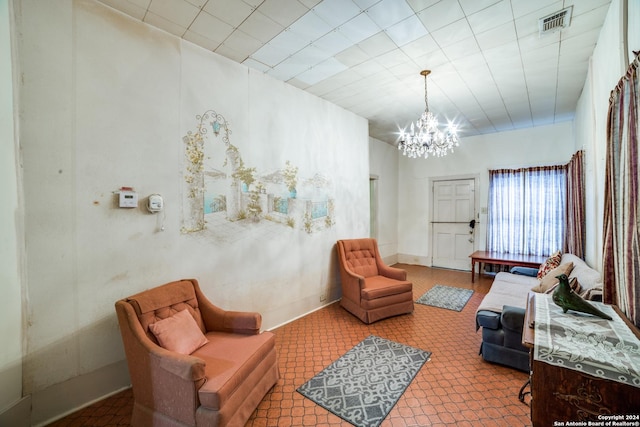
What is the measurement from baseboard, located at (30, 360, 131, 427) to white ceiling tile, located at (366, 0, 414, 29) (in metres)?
3.55

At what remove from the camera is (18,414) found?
168cm

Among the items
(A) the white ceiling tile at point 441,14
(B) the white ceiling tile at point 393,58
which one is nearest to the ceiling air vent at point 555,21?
(A) the white ceiling tile at point 441,14

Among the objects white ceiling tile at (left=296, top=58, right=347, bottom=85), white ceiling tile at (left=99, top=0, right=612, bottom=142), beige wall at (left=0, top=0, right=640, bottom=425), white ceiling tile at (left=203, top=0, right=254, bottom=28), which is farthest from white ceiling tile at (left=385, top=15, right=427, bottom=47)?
beige wall at (left=0, top=0, right=640, bottom=425)

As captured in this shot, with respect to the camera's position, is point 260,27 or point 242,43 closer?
point 260,27

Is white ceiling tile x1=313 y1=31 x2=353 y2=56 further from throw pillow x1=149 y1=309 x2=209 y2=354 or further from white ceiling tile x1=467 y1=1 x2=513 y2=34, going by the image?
throw pillow x1=149 y1=309 x2=209 y2=354

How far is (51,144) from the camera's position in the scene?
6.05ft

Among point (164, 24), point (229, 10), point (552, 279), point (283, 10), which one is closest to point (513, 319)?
point (552, 279)

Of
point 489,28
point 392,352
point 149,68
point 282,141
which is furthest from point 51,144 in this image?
point 489,28

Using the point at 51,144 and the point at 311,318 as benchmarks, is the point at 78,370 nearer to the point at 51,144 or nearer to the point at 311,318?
the point at 51,144

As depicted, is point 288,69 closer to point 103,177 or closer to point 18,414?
point 103,177

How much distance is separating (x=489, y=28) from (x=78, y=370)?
14.4 ft

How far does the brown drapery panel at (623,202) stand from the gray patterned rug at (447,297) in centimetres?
214

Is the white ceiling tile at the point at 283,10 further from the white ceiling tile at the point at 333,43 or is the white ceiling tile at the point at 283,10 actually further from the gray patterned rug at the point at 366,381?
the gray patterned rug at the point at 366,381

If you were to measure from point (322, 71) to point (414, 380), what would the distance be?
334 centimetres
